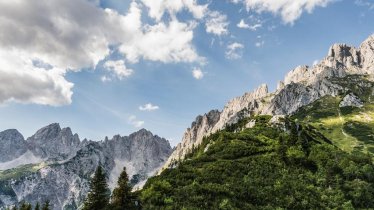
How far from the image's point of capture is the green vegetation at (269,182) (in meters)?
134

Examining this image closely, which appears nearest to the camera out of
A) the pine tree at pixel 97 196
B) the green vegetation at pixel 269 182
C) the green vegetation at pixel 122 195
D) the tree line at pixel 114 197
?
the green vegetation at pixel 269 182

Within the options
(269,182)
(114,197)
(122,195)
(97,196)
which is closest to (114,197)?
(114,197)

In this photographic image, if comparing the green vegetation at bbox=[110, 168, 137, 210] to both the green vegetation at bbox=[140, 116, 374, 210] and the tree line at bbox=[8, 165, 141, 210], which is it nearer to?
the tree line at bbox=[8, 165, 141, 210]

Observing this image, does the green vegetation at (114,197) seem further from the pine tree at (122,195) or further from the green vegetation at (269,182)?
the green vegetation at (269,182)

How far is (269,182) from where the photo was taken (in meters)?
150

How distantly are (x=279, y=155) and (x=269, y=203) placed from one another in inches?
2009

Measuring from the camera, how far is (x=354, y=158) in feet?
609

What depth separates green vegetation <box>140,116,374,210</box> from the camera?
441 feet

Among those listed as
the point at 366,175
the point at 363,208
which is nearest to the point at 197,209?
the point at 363,208

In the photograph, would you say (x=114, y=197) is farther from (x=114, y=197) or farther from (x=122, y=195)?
(x=122, y=195)

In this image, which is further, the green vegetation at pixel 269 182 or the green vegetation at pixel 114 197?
the green vegetation at pixel 114 197

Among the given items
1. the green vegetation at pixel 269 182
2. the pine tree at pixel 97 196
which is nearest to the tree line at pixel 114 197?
the pine tree at pixel 97 196

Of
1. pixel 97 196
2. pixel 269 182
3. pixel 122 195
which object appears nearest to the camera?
pixel 122 195

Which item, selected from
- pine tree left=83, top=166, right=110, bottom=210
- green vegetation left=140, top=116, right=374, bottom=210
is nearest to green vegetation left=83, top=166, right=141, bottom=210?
pine tree left=83, top=166, right=110, bottom=210
